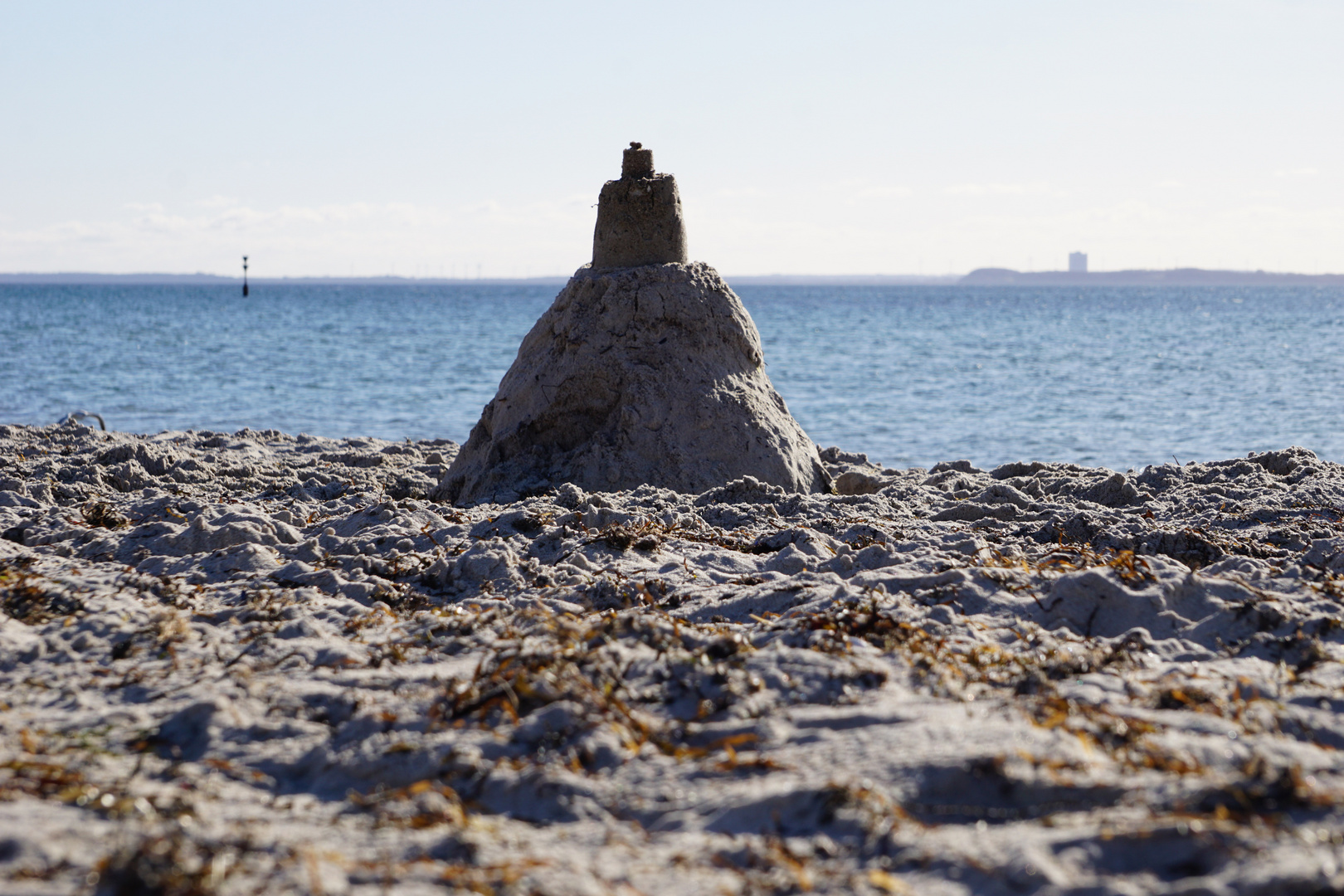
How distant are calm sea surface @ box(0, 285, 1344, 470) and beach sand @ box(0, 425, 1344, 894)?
7817 mm

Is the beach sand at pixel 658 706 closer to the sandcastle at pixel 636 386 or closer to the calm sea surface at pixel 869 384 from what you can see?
the sandcastle at pixel 636 386

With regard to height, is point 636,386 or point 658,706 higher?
point 636,386

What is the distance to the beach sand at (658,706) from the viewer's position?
6.52ft

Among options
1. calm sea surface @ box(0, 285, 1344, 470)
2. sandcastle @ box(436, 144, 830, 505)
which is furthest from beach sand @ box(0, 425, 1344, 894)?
calm sea surface @ box(0, 285, 1344, 470)

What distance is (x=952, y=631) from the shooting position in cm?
323

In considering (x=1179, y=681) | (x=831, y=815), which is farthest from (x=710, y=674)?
(x=1179, y=681)

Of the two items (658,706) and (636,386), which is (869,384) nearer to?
(636,386)

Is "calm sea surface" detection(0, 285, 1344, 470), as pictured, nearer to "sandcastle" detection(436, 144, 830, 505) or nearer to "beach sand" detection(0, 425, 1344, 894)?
"sandcastle" detection(436, 144, 830, 505)

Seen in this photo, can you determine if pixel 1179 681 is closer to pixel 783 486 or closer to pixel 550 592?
pixel 550 592

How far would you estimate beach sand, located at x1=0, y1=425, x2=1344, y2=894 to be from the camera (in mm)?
1987

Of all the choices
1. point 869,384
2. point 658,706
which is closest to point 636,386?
point 658,706

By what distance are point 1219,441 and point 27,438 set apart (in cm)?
1288

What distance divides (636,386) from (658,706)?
11.8 ft

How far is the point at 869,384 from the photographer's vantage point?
68.1 feet
